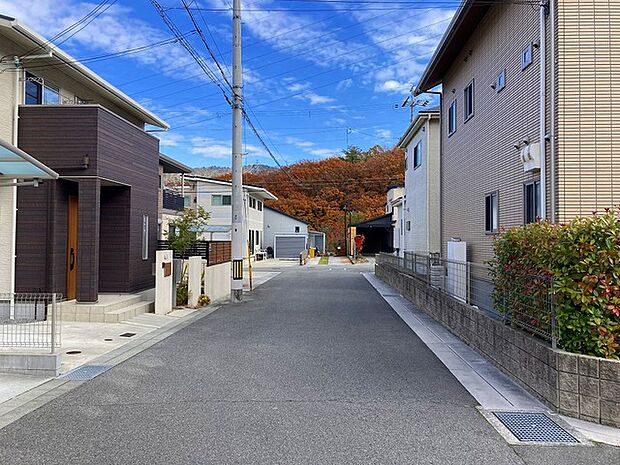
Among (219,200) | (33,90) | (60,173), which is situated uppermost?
(33,90)

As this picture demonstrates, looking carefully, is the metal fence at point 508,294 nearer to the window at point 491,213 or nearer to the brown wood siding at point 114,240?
the window at point 491,213

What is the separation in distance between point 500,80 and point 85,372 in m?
8.98

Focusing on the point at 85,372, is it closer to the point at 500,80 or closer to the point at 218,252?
the point at 218,252

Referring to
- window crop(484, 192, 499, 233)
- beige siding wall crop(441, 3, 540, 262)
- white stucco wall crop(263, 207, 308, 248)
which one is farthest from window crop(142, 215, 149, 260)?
white stucco wall crop(263, 207, 308, 248)

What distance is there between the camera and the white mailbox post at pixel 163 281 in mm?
10883

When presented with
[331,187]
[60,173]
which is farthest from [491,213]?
[331,187]

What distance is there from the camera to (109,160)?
35.3 ft

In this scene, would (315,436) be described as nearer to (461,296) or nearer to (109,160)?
(461,296)

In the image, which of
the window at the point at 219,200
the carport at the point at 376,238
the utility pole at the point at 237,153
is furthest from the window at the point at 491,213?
the carport at the point at 376,238

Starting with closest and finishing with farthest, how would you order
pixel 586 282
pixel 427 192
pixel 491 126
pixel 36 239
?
pixel 586 282 < pixel 36 239 < pixel 491 126 < pixel 427 192

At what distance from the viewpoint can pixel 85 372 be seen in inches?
245

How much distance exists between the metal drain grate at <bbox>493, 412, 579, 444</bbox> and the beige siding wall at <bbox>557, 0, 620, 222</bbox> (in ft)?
12.2

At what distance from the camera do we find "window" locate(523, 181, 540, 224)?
27.1 feet

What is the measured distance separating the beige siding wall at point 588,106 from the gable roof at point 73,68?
8962mm
